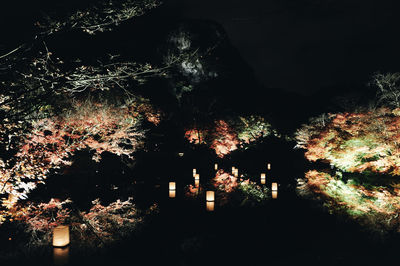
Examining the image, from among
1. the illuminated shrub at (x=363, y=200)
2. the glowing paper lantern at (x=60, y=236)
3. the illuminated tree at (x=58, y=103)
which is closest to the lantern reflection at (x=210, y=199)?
the illuminated shrub at (x=363, y=200)

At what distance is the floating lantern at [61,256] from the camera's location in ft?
14.7

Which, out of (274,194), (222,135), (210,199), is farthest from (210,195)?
(222,135)

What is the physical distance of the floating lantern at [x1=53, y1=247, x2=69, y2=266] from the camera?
176 inches

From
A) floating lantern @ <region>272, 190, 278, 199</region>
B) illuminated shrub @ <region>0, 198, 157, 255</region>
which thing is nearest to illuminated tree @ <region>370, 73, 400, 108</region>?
floating lantern @ <region>272, 190, 278, 199</region>

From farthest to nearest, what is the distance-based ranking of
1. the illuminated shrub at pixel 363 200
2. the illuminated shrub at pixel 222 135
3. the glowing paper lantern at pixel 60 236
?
the illuminated shrub at pixel 222 135
the illuminated shrub at pixel 363 200
the glowing paper lantern at pixel 60 236

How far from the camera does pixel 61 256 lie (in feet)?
15.5

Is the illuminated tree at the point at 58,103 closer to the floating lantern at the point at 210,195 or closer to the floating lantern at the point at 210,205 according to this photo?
the floating lantern at the point at 210,195

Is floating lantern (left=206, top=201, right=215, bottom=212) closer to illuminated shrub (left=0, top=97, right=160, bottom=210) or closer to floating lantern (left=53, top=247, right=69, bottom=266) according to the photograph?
floating lantern (left=53, top=247, right=69, bottom=266)

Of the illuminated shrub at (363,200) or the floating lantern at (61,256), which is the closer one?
the floating lantern at (61,256)

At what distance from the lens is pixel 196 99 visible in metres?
25.8

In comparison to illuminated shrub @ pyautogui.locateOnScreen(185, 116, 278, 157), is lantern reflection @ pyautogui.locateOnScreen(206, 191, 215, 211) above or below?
below

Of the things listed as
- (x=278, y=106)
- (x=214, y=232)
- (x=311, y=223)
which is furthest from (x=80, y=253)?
(x=278, y=106)

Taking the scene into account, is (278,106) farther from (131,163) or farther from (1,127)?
(1,127)

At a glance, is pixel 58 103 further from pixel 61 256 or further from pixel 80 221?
pixel 61 256
